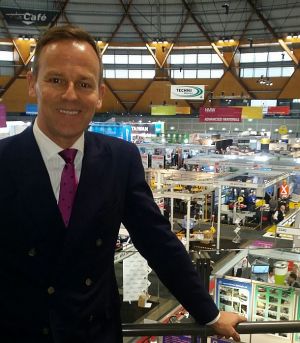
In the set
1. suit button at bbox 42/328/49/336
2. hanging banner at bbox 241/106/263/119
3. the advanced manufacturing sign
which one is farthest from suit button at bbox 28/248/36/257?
hanging banner at bbox 241/106/263/119

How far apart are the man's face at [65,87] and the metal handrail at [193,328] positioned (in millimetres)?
774

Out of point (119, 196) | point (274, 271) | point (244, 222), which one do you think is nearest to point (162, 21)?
point (244, 222)

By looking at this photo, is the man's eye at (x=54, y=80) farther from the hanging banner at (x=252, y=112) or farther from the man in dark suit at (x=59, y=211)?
the hanging banner at (x=252, y=112)

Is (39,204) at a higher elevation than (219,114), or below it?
below

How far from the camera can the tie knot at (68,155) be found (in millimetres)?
1251

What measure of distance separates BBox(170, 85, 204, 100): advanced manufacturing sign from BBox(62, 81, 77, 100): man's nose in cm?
1762

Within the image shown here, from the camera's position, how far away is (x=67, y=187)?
123 cm

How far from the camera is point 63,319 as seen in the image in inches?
47.3

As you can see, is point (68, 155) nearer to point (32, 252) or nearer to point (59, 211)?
point (59, 211)

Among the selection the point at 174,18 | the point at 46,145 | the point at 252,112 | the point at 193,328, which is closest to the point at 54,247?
the point at 46,145

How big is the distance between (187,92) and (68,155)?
18.0 m

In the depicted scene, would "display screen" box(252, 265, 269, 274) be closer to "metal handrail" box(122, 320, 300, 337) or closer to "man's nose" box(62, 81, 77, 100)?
"metal handrail" box(122, 320, 300, 337)

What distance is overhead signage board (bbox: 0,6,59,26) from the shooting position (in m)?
17.8

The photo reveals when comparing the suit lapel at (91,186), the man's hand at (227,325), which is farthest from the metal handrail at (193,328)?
the suit lapel at (91,186)
